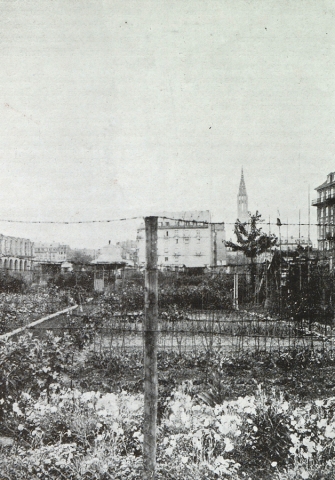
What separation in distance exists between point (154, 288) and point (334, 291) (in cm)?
938

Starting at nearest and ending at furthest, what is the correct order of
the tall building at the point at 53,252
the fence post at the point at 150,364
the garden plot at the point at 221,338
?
1. the fence post at the point at 150,364
2. the garden plot at the point at 221,338
3. the tall building at the point at 53,252

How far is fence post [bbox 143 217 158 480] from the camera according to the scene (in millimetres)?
3559

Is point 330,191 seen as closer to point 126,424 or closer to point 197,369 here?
point 197,369

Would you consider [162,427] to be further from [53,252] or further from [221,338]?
[53,252]

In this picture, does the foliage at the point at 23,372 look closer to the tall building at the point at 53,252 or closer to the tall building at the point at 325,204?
the tall building at the point at 53,252

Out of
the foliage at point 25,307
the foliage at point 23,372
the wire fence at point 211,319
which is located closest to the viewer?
the foliage at point 23,372

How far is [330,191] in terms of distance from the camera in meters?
43.1

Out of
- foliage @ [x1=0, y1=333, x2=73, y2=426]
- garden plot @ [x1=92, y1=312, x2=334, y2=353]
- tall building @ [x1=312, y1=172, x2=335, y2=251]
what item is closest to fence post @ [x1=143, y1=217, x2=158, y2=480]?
foliage @ [x1=0, y1=333, x2=73, y2=426]

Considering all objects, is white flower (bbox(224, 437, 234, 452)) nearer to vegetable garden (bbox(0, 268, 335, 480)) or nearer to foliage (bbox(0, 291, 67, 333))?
vegetable garden (bbox(0, 268, 335, 480))

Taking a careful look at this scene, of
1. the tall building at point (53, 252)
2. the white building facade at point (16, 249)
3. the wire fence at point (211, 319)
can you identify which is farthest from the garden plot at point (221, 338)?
the white building facade at point (16, 249)

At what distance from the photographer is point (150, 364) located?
3.59 metres

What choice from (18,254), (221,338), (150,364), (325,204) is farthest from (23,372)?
(325,204)

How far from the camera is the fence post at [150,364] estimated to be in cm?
356

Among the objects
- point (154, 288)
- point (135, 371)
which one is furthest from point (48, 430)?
point (135, 371)
